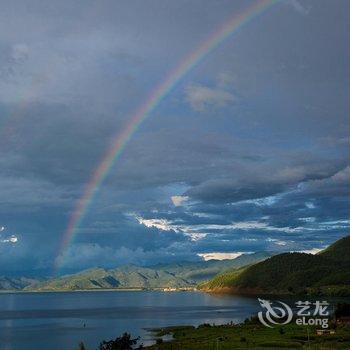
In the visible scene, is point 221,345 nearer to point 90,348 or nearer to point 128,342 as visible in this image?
point 128,342

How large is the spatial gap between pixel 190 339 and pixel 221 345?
95.0 feet

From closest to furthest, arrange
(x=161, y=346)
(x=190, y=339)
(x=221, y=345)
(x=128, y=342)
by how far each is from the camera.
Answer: (x=128, y=342) < (x=221, y=345) < (x=161, y=346) < (x=190, y=339)

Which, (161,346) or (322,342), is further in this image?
(161,346)

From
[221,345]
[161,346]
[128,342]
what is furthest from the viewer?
[161,346]

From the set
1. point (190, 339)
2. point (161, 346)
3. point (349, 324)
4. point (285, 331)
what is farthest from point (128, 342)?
point (349, 324)

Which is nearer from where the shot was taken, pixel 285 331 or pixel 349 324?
pixel 285 331

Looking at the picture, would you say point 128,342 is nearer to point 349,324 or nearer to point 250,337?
point 250,337

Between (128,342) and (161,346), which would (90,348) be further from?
(128,342)

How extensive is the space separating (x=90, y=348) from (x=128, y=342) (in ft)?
176

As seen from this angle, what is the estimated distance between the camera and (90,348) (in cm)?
19625

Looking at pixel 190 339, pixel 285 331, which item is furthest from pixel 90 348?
pixel 285 331

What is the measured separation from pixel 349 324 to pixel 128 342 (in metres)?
90.1

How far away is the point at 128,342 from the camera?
14838 centimetres

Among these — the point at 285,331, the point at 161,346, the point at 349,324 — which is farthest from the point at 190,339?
the point at 349,324
